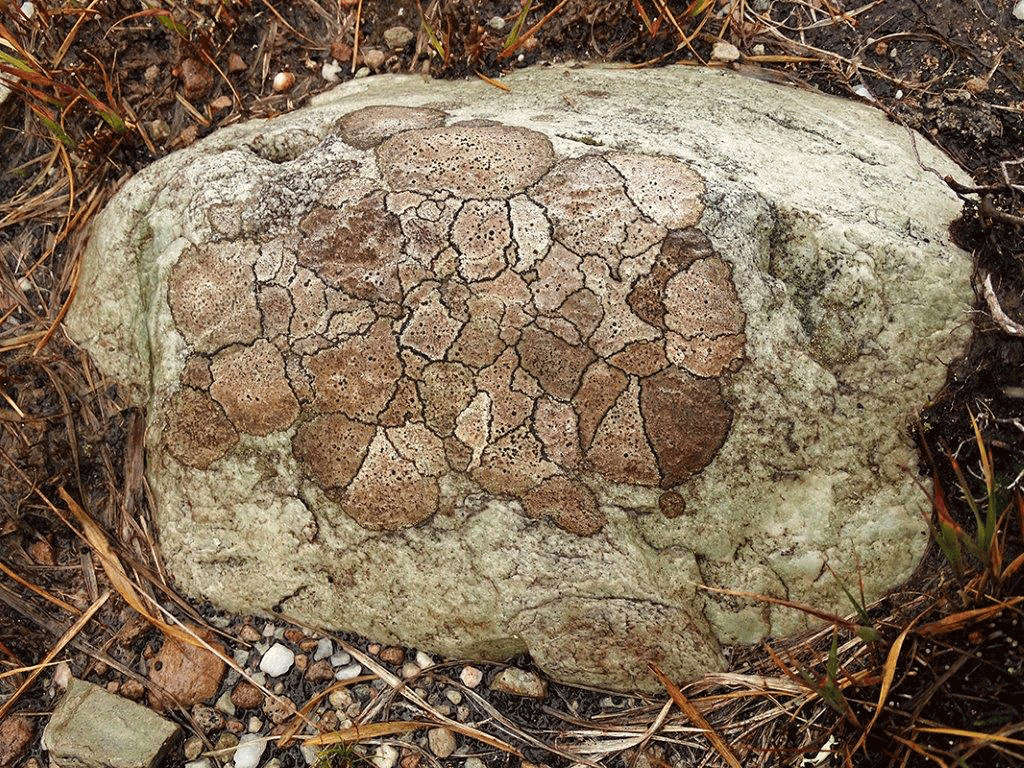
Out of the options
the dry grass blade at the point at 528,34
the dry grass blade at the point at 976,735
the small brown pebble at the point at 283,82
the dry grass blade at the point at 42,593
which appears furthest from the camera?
the small brown pebble at the point at 283,82

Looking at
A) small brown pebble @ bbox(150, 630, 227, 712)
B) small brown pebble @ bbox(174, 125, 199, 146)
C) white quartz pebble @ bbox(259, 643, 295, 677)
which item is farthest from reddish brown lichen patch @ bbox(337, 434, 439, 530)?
small brown pebble @ bbox(174, 125, 199, 146)

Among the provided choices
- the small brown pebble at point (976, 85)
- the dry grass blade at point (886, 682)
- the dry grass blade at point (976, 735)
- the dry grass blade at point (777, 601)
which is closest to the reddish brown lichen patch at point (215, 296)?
the dry grass blade at point (777, 601)

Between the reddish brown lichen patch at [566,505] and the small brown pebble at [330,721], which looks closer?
the reddish brown lichen patch at [566,505]

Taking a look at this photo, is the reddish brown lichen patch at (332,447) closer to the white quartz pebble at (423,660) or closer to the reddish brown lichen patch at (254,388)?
the reddish brown lichen patch at (254,388)

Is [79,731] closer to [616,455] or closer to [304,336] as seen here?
[304,336]

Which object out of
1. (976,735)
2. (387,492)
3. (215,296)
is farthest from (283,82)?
(976,735)

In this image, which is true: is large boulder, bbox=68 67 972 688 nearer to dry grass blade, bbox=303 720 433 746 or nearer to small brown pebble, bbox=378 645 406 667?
small brown pebble, bbox=378 645 406 667

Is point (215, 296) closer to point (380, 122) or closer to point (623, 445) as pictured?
point (380, 122)

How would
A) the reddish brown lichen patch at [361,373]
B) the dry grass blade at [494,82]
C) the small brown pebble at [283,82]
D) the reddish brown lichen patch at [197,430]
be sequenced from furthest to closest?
the small brown pebble at [283,82], the dry grass blade at [494,82], the reddish brown lichen patch at [197,430], the reddish brown lichen patch at [361,373]
